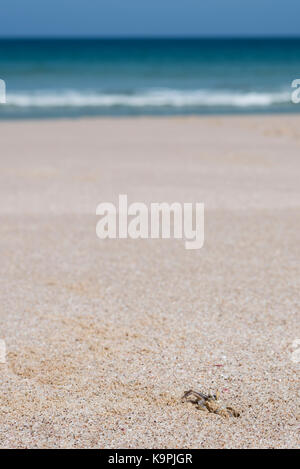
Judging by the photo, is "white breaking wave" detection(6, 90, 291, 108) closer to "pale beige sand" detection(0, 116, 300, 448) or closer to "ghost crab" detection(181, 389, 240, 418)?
"pale beige sand" detection(0, 116, 300, 448)

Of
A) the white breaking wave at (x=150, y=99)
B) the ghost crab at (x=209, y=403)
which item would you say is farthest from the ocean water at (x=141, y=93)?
the ghost crab at (x=209, y=403)

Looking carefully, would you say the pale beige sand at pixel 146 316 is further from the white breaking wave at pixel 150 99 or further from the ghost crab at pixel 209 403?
the white breaking wave at pixel 150 99

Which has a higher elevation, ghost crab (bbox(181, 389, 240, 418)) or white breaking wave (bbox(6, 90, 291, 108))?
white breaking wave (bbox(6, 90, 291, 108))

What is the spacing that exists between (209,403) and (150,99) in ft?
53.0

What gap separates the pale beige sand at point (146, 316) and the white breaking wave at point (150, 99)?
422 inches

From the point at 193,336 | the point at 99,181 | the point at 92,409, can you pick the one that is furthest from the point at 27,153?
the point at 92,409

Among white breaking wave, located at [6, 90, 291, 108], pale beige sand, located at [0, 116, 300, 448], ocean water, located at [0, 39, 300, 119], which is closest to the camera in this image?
pale beige sand, located at [0, 116, 300, 448]

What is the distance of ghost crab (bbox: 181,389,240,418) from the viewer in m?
2.20

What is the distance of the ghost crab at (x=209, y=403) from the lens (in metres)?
2.20

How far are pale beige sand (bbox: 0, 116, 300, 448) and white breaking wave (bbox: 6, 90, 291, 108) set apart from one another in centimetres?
1073

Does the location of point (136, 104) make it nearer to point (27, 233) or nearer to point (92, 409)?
point (27, 233)

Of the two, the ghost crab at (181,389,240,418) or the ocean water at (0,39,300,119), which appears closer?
the ghost crab at (181,389,240,418)

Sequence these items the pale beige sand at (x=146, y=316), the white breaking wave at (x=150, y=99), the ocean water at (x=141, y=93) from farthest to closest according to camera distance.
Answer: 1. the white breaking wave at (x=150, y=99)
2. the ocean water at (x=141, y=93)
3. the pale beige sand at (x=146, y=316)

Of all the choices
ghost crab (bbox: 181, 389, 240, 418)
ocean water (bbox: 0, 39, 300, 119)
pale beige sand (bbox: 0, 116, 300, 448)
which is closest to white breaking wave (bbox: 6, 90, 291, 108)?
ocean water (bbox: 0, 39, 300, 119)
